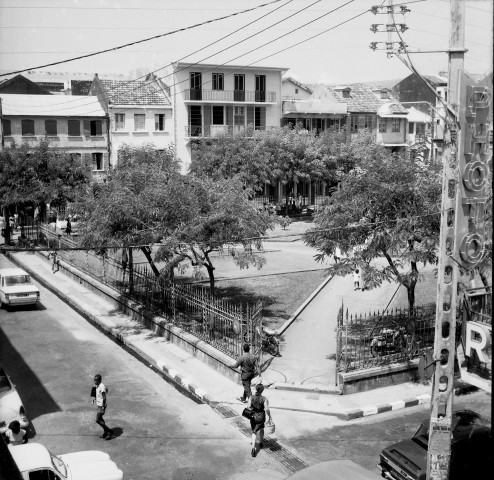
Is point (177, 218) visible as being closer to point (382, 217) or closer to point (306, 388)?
point (382, 217)

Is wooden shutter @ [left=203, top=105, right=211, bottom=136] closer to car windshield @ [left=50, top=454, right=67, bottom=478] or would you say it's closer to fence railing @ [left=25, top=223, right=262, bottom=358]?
fence railing @ [left=25, top=223, right=262, bottom=358]

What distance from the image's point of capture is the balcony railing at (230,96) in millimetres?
52562

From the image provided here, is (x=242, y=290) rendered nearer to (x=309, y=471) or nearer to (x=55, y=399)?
(x=55, y=399)

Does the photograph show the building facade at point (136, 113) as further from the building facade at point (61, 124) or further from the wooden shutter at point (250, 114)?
the wooden shutter at point (250, 114)

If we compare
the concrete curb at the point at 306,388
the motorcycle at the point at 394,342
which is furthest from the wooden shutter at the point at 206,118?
the concrete curb at the point at 306,388

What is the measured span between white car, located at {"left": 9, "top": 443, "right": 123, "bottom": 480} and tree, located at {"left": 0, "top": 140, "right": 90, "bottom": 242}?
2449cm

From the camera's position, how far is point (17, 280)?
81.3 ft

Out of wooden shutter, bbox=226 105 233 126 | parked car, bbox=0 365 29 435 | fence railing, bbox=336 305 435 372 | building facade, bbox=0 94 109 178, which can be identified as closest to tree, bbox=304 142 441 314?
fence railing, bbox=336 305 435 372

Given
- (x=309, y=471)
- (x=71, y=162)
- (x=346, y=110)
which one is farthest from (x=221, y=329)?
(x=346, y=110)

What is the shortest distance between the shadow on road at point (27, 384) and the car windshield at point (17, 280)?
4283 millimetres

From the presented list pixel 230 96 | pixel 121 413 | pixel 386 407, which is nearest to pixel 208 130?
pixel 230 96

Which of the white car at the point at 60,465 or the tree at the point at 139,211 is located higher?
the tree at the point at 139,211

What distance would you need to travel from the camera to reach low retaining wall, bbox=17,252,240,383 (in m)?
17.3

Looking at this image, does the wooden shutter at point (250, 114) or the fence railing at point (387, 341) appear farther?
the wooden shutter at point (250, 114)
